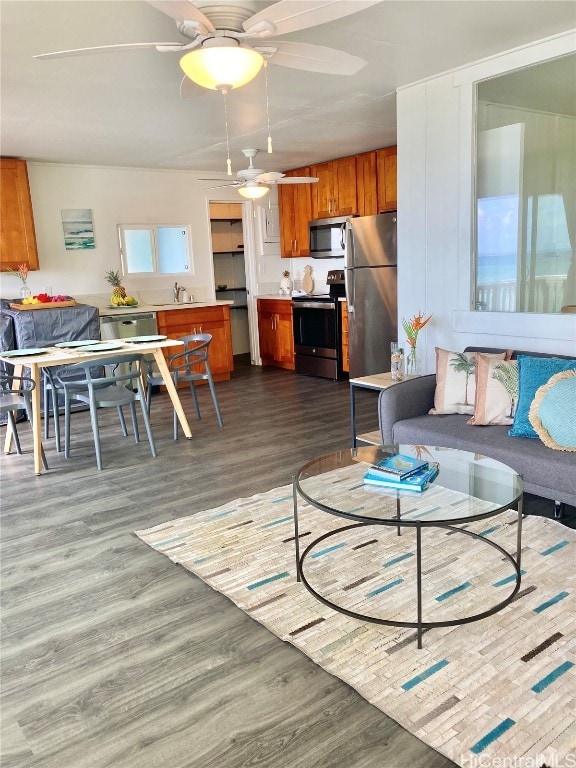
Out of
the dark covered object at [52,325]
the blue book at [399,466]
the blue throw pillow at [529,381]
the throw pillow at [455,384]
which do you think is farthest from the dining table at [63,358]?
the blue throw pillow at [529,381]

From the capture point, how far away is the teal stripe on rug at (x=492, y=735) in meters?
1.59

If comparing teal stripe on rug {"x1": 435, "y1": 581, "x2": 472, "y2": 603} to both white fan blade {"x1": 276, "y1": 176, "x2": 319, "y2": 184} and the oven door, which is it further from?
the oven door

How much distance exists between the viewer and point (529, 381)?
10.1 feet

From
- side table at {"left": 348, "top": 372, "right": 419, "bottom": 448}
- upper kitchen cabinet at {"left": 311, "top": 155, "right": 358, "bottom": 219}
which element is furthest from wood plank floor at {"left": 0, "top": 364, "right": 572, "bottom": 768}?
upper kitchen cabinet at {"left": 311, "top": 155, "right": 358, "bottom": 219}

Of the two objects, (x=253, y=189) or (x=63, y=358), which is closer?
(x=63, y=358)

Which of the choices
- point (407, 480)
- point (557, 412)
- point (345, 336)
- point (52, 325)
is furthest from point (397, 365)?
point (52, 325)

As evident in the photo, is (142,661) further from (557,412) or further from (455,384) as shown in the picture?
(455,384)

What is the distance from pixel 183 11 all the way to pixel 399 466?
1.80 metres

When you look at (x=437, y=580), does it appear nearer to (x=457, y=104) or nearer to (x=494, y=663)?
(x=494, y=663)

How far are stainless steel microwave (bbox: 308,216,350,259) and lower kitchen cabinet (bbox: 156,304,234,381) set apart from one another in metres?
1.25

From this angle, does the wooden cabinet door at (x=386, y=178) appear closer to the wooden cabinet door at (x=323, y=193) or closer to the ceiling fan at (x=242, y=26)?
the wooden cabinet door at (x=323, y=193)

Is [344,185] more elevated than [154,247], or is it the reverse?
[344,185]

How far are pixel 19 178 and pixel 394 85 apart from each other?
369cm

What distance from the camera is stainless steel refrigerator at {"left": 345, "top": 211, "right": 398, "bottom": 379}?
5816 mm
